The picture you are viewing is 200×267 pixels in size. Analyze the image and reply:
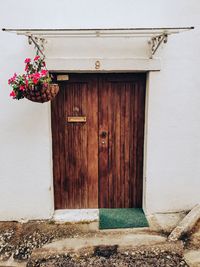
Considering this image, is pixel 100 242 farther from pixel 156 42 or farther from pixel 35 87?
pixel 156 42

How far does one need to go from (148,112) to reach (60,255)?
2.32 m

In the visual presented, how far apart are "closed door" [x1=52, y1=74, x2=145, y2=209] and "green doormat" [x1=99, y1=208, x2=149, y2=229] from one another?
0.14 meters

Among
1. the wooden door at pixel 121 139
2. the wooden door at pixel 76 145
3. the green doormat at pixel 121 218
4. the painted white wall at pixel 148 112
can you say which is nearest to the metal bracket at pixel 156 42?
the painted white wall at pixel 148 112

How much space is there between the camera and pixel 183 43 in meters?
3.54

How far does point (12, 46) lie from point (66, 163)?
6.47 feet

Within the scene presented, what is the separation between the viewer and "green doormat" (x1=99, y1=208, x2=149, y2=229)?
367 centimetres

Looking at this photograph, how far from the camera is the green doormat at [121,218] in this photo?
12.1 feet

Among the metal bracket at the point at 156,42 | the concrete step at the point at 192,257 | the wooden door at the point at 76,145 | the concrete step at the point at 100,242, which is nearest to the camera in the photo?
the concrete step at the point at 192,257

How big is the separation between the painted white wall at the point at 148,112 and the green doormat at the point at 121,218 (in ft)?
0.73

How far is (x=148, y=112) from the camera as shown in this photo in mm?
3682

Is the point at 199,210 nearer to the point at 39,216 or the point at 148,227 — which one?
the point at 148,227

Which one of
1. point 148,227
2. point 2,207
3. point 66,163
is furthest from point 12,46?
point 148,227

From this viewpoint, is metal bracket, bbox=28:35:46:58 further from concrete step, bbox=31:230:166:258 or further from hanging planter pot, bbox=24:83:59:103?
concrete step, bbox=31:230:166:258

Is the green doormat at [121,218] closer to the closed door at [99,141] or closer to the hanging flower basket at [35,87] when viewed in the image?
the closed door at [99,141]
